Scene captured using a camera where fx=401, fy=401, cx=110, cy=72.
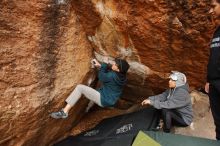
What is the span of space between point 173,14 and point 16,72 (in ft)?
6.64

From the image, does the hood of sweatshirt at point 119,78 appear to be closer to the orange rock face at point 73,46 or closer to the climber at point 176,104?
the orange rock face at point 73,46

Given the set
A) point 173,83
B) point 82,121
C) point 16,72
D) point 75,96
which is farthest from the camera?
point 82,121

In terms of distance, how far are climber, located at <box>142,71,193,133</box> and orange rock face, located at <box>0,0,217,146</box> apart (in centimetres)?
34

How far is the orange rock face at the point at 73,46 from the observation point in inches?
186

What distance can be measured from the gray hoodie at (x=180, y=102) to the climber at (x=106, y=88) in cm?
58

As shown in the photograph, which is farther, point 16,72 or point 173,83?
point 173,83

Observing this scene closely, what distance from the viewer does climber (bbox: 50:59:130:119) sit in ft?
18.4

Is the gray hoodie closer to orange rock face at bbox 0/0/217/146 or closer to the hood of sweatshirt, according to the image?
orange rock face at bbox 0/0/217/146

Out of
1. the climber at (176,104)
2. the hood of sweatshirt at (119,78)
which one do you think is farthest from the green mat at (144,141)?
the hood of sweatshirt at (119,78)

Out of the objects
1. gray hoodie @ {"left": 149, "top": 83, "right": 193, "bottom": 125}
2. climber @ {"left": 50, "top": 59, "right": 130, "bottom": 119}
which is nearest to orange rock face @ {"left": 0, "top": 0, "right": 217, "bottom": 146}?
climber @ {"left": 50, "top": 59, "right": 130, "bottom": 119}

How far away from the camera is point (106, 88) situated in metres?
5.77

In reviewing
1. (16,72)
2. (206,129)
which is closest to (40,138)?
(16,72)

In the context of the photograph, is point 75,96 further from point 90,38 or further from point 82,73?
point 90,38

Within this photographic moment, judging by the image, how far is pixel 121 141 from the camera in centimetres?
511
